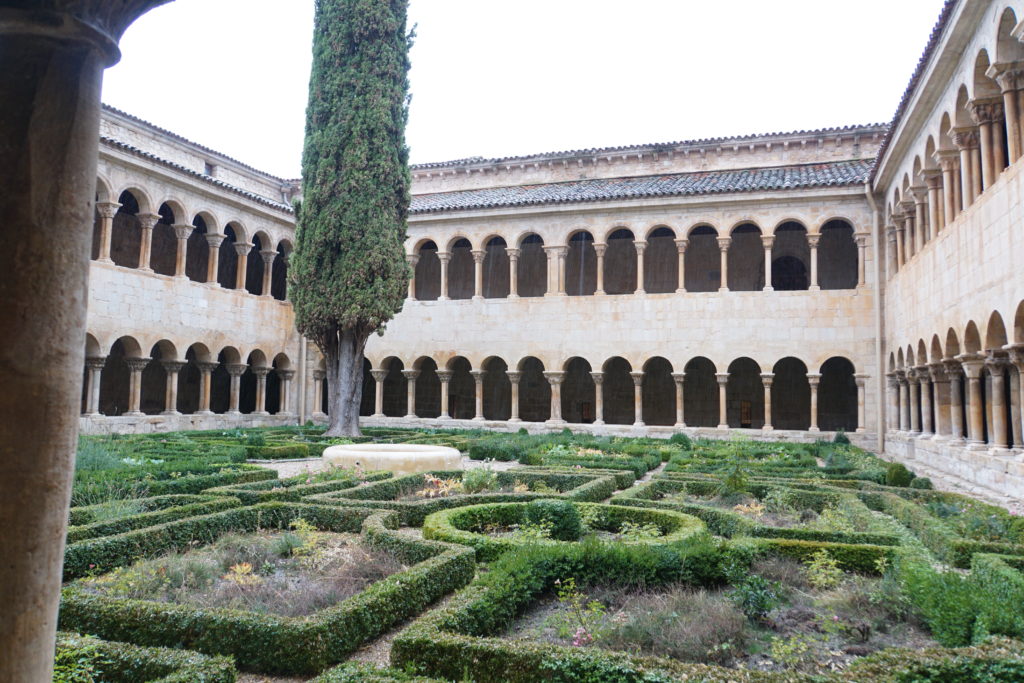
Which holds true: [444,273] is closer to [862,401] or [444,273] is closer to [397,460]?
[397,460]

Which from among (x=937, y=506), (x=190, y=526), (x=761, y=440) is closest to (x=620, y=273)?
(x=761, y=440)

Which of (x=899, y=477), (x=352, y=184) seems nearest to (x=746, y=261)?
(x=352, y=184)

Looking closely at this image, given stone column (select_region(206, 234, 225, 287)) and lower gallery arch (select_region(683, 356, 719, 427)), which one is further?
lower gallery arch (select_region(683, 356, 719, 427))

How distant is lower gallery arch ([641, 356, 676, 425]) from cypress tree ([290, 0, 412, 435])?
33.9ft

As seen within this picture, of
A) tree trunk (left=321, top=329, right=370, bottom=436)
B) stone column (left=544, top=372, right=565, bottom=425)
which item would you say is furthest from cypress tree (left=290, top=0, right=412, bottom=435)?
stone column (left=544, top=372, right=565, bottom=425)

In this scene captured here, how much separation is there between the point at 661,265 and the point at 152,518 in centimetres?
2050

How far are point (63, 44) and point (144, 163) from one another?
20.1 m

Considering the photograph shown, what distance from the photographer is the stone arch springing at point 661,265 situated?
25281 mm

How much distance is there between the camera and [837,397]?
23.9 m

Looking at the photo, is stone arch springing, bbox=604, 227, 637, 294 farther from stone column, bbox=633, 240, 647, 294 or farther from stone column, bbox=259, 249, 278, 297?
stone column, bbox=259, 249, 278, 297

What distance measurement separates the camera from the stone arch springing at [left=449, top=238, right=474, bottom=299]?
27.5 m

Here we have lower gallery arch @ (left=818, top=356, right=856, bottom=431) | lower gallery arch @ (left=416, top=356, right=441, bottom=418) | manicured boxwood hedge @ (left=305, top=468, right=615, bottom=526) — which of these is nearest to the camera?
manicured boxwood hedge @ (left=305, top=468, right=615, bottom=526)

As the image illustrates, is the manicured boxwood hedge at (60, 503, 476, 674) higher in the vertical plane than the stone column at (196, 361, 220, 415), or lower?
lower

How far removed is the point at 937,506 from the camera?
869 cm
